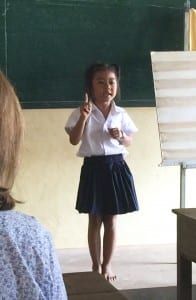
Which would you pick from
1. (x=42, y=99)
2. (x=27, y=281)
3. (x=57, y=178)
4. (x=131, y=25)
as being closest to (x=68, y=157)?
(x=57, y=178)

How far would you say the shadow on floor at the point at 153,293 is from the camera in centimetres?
296

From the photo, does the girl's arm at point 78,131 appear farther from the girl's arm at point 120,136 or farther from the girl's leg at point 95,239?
the girl's leg at point 95,239

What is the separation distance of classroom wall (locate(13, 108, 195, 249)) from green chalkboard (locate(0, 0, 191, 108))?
15 centimetres

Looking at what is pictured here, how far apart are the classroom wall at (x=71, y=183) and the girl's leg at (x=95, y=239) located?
1.75 feet

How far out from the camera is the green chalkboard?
11.7ft

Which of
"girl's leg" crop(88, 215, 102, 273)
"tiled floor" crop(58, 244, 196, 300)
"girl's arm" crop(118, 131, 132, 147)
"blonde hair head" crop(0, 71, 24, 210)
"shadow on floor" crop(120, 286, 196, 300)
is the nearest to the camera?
"blonde hair head" crop(0, 71, 24, 210)

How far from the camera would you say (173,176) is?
4023 mm

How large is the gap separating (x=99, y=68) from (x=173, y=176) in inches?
44.9

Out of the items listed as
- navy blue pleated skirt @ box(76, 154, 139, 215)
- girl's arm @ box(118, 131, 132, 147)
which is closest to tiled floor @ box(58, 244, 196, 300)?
navy blue pleated skirt @ box(76, 154, 139, 215)

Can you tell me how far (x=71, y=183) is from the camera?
151 inches

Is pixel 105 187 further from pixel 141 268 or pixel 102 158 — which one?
pixel 141 268

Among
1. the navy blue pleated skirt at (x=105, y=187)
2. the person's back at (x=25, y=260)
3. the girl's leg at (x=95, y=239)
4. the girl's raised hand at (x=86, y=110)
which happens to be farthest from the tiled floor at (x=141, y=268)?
the person's back at (x=25, y=260)

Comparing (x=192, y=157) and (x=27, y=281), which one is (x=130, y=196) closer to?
(x=192, y=157)

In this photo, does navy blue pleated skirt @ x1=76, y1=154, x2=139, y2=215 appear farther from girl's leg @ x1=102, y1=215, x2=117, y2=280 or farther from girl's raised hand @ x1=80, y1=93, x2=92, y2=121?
girl's raised hand @ x1=80, y1=93, x2=92, y2=121
